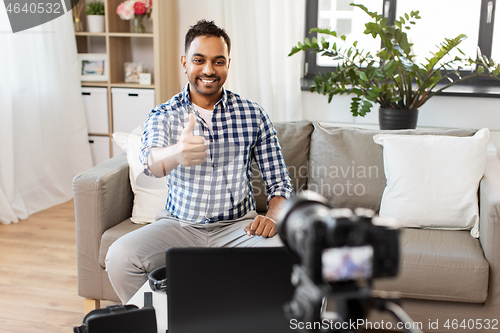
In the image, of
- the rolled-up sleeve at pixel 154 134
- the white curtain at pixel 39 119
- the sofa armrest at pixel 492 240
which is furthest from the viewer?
the white curtain at pixel 39 119

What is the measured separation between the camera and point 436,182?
1824 mm

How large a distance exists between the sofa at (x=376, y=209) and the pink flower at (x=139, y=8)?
1.45 metres

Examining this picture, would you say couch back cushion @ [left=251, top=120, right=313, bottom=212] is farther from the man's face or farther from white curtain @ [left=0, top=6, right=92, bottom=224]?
white curtain @ [left=0, top=6, right=92, bottom=224]

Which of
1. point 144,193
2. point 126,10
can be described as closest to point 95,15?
point 126,10

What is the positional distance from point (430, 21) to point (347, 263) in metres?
2.87

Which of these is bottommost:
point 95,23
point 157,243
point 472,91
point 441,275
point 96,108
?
point 441,275

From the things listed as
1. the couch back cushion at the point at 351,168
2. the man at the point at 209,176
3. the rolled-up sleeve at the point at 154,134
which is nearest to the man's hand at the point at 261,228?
the man at the point at 209,176

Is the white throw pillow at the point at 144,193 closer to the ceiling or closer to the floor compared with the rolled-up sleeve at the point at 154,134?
closer to the floor

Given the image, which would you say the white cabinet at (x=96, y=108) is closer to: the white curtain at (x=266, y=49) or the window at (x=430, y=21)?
the white curtain at (x=266, y=49)

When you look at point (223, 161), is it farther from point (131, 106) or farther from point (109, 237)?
point (131, 106)

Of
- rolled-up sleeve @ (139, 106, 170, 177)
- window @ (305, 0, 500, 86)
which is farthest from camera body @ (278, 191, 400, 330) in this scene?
window @ (305, 0, 500, 86)

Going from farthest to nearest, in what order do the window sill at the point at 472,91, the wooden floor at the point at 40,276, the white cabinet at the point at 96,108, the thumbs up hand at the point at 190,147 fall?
the white cabinet at the point at 96,108 → the window sill at the point at 472,91 → the wooden floor at the point at 40,276 → the thumbs up hand at the point at 190,147

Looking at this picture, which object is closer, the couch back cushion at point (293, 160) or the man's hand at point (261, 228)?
the man's hand at point (261, 228)

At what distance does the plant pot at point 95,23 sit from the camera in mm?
3248
